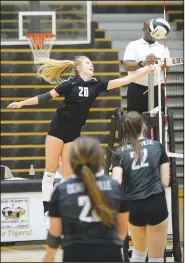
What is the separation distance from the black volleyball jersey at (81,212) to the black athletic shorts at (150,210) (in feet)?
4.44

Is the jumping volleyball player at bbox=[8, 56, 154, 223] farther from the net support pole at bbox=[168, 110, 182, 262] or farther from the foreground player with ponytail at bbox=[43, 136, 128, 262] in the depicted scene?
the foreground player with ponytail at bbox=[43, 136, 128, 262]

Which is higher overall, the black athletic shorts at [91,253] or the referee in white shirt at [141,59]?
the referee in white shirt at [141,59]

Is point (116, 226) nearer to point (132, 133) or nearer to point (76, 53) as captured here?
point (132, 133)

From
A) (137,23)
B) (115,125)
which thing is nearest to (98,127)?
(137,23)

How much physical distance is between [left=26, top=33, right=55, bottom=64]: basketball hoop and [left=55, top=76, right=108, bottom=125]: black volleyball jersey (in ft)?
22.1

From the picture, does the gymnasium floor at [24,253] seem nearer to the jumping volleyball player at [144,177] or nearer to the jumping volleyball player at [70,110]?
the jumping volleyball player at [70,110]

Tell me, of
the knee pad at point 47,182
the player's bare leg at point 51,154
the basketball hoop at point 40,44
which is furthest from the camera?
the basketball hoop at point 40,44

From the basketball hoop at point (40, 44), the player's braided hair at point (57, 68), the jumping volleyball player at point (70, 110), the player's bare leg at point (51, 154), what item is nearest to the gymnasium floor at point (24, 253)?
the player's bare leg at point (51, 154)

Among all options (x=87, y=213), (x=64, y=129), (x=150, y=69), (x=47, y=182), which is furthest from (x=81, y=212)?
(x=47, y=182)

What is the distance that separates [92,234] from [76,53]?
10.6 metres

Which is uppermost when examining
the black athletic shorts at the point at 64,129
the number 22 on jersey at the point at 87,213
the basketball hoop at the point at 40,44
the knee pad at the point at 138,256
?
the basketball hoop at the point at 40,44

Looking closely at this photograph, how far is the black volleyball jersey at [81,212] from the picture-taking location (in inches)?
182

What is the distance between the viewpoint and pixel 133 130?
6.03m

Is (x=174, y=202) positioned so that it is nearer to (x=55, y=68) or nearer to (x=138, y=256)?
(x=138, y=256)
